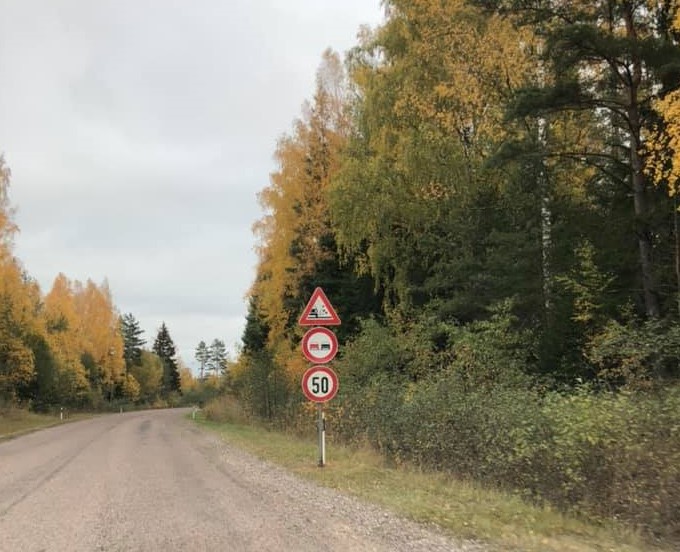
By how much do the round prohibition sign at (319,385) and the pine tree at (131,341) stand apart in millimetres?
94251

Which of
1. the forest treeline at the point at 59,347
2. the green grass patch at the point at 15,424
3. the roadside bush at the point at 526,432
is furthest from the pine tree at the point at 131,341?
the roadside bush at the point at 526,432

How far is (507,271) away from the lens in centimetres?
1788

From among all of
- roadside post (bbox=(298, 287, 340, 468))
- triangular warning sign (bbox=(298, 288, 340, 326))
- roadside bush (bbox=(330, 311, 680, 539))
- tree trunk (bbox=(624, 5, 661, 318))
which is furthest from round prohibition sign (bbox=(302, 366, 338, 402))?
tree trunk (bbox=(624, 5, 661, 318))

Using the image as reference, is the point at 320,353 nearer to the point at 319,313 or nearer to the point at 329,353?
the point at 329,353

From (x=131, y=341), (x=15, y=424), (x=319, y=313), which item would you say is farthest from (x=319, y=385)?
(x=131, y=341)

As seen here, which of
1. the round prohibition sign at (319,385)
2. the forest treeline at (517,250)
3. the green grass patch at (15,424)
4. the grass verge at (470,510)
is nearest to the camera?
the grass verge at (470,510)

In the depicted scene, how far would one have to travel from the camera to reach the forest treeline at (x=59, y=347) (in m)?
38.4

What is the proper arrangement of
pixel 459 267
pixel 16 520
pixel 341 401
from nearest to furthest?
pixel 16 520 → pixel 341 401 → pixel 459 267

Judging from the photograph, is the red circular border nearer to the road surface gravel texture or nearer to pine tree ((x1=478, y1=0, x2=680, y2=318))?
the road surface gravel texture

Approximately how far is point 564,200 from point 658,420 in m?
11.8

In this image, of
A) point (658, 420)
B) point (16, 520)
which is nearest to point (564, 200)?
point (658, 420)

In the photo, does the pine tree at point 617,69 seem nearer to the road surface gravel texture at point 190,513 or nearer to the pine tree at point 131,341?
the road surface gravel texture at point 190,513

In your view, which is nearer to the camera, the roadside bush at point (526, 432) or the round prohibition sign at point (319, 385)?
the roadside bush at point (526, 432)

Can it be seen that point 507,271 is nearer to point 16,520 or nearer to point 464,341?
point 464,341
